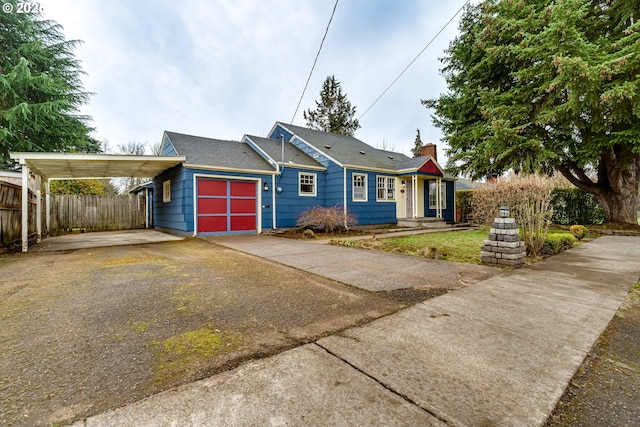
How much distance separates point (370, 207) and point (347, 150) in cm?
354

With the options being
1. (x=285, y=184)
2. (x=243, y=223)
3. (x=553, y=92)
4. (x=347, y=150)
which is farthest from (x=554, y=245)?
(x=347, y=150)

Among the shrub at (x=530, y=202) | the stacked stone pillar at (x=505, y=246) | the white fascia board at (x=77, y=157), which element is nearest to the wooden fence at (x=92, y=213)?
the white fascia board at (x=77, y=157)

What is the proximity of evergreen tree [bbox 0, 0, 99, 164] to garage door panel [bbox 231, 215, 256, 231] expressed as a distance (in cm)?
1085

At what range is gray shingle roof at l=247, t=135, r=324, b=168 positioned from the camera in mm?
12089

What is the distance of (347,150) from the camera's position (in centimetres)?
1459

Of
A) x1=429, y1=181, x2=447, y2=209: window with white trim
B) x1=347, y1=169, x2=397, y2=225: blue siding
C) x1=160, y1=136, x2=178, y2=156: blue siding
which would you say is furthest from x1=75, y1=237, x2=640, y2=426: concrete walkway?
x1=429, y1=181, x2=447, y2=209: window with white trim

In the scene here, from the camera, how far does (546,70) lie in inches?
359

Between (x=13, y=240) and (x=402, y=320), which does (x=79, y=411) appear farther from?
(x=13, y=240)

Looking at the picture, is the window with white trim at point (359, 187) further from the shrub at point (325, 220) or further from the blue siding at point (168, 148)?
the blue siding at point (168, 148)

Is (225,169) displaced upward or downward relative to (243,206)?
upward

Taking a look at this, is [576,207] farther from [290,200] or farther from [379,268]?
[379,268]

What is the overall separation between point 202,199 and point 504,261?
904 centimetres

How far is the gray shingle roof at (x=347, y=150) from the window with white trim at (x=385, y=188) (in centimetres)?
59

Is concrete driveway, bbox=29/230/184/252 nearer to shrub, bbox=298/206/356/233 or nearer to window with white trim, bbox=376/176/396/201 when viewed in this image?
shrub, bbox=298/206/356/233
